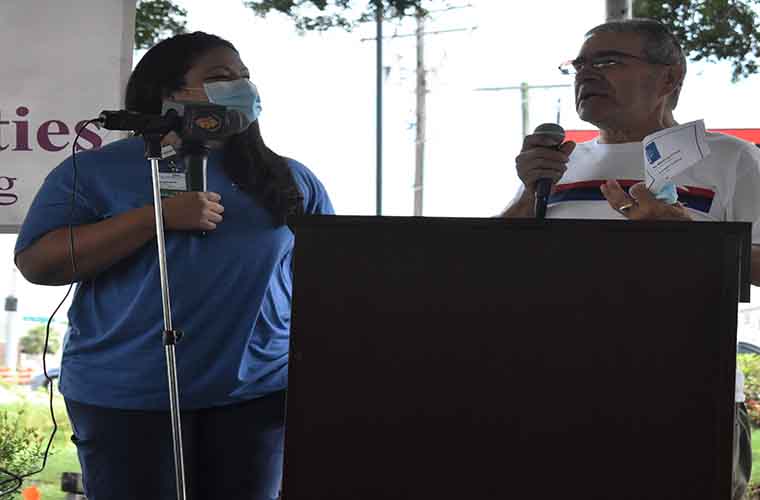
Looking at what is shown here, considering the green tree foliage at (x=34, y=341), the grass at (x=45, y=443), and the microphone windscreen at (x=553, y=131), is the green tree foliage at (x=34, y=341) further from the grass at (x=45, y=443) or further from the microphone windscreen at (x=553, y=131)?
the microphone windscreen at (x=553, y=131)

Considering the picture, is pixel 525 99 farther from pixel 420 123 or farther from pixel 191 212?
pixel 191 212

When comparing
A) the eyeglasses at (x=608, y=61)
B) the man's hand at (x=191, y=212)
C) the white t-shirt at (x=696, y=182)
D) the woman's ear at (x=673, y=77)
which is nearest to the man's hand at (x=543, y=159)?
the white t-shirt at (x=696, y=182)

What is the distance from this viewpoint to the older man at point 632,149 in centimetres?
167

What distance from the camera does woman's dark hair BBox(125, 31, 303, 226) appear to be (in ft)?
5.70

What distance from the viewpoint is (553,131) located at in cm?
153

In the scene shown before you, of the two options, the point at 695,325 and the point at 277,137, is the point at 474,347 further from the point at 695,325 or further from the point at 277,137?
the point at 277,137

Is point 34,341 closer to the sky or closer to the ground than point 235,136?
closer to the ground

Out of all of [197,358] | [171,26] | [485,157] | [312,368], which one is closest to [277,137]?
[171,26]

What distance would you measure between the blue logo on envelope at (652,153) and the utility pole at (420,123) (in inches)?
84.1

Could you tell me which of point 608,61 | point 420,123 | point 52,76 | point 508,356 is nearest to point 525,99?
point 420,123

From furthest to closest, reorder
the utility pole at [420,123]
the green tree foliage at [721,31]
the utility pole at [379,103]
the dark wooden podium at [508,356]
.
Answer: the utility pole at [420,123], the utility pole at [379,103], the green tree foliage at [721,31], the dark wooden podium at [508,356]

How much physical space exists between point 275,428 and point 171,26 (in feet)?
7.45

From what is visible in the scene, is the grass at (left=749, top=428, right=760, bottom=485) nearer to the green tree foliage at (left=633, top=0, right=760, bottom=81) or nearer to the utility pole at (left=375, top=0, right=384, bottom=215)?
the green tree foliage at (left=633, top=0, right=760, bottom=81)

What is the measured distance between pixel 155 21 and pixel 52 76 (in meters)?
0.94
